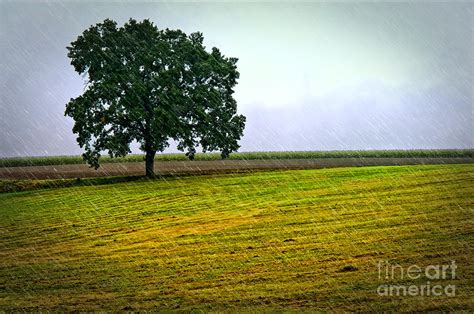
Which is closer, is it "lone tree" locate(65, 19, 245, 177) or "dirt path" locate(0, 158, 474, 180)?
"lone tree" locate(65, 19, 245, 177)

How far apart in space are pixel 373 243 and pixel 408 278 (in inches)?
149

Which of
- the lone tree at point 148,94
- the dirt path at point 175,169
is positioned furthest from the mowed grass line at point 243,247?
the dirt path at point 175,169

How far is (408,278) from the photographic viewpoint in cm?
1233

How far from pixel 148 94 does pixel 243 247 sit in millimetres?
32701

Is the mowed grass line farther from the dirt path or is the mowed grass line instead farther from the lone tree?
the dirt path

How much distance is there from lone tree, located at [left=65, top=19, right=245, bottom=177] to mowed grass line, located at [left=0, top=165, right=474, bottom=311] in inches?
572

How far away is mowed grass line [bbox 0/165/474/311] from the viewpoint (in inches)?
462

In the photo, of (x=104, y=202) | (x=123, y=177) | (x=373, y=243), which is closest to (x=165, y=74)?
(x=123, y=177)

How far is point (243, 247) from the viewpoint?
55.4ft

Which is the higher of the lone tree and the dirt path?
the lone tree

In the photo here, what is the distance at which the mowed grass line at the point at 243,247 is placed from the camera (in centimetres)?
1174

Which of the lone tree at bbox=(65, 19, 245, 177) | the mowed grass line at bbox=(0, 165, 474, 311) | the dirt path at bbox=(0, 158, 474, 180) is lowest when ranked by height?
the mowed grass line at bbox=(0, 165, 474, 311)

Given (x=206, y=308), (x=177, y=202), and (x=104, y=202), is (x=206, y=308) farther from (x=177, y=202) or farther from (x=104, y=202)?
(x=104, y=202)

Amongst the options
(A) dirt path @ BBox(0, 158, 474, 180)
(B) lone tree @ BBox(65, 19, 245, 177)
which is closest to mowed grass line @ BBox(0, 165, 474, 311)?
(B) lone tree @ BBox(65, 19, 245, 177)
